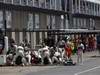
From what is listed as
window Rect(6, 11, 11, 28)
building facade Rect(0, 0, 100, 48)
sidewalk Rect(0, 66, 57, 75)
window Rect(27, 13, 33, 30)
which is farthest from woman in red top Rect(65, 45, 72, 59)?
window Rect(27, 13, 33, 30)

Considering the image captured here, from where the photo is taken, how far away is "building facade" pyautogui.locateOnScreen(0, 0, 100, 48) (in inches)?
1889

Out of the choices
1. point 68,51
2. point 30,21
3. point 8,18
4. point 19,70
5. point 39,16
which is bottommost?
point 19,70

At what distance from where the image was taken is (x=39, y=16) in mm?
59312

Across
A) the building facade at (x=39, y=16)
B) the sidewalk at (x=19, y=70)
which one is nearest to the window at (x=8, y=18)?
the building facade at (x=39, y=16)

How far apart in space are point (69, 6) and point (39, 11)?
533 inches

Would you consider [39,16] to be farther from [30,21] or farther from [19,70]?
[19,70]

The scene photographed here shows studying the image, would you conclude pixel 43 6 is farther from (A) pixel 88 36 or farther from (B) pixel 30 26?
(A) pixel 88 36

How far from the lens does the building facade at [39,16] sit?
4797cm

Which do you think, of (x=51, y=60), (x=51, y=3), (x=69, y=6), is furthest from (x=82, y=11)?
(x=51, y=60)

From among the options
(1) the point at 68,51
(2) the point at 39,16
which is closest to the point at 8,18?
(2) the point at 39,16

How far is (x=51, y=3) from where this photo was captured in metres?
60.0

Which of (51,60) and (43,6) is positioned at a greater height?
(43,6)

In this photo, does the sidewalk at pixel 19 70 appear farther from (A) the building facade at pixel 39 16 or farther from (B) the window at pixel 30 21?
(B) the window at pixel 30 21

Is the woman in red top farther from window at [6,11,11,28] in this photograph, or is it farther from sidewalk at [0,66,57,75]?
window at [6,11,11,28]
